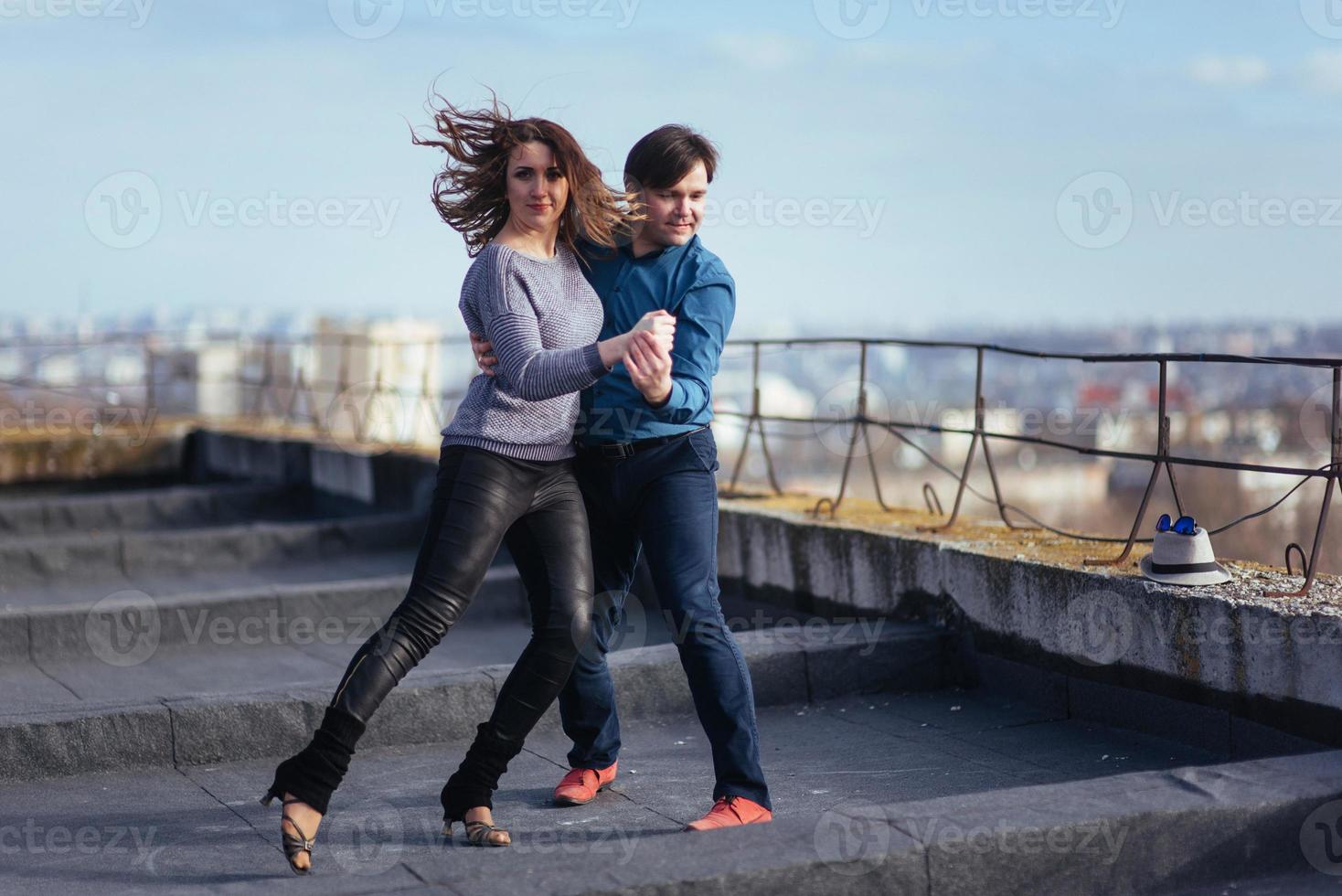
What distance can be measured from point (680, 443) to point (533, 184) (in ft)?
2.65

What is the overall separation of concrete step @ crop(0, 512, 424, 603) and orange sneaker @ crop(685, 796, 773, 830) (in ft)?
22.7

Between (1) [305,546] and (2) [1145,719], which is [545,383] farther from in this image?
(1) [305,546]

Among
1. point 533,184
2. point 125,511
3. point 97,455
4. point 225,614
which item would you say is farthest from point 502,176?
point 97,455

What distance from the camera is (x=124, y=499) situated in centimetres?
1228

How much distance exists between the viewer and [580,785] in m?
4.32

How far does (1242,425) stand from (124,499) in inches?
2748

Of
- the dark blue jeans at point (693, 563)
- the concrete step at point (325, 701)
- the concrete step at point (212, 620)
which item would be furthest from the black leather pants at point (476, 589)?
the concrete step at point (212, 620)

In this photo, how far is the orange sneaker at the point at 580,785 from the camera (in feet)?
14.1

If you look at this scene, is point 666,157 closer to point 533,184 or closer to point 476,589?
point 533,184

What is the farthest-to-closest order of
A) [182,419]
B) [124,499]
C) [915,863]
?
[182,419], [124,499], [915,863]

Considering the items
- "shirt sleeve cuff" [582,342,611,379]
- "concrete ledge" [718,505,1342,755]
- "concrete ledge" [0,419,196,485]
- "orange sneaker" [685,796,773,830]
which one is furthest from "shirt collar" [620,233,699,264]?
"concrete ledge" [0,419,196,485]

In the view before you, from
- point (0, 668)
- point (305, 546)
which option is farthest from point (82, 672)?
point (305, 546)

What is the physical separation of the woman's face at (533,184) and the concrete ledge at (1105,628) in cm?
247

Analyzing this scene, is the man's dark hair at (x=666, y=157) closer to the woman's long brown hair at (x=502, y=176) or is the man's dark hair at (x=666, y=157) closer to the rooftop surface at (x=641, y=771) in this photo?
the woman's long brown hair at (x=502, y=176)
